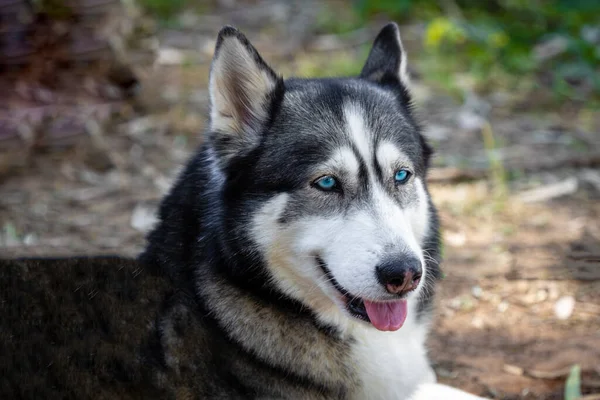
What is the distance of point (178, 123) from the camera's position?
309 inches

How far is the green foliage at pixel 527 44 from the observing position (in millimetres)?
8266

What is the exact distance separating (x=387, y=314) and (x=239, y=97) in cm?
125

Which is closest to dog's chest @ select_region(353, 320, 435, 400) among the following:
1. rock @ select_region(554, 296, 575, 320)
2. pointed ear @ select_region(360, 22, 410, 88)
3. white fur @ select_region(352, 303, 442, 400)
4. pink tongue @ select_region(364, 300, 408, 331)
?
white fur @ select_region(352, 303, 442, 400)

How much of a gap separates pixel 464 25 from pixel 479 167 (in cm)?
275

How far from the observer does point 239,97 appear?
138 inches

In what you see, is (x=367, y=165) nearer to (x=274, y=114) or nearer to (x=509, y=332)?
(x=274, y=114)

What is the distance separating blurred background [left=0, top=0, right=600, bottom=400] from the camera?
15.1 ft

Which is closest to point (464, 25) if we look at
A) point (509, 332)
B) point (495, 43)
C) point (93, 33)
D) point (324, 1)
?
point (495, 43)

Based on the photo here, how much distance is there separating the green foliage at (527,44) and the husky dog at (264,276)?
5321mm

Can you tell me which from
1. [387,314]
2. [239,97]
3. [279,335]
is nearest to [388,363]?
[387,314]

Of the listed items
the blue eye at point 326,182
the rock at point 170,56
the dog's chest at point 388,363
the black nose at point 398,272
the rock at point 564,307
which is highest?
Answer: the blue eye at point 326,182

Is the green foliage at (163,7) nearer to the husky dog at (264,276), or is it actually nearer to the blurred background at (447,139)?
the blurred background at (447,139)

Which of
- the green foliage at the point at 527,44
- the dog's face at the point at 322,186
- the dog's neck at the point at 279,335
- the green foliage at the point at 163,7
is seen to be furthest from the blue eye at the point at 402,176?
the green foliage at the point at 163,7

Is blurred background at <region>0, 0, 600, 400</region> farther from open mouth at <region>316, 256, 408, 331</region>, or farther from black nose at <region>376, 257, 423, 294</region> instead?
black nose at <region>376, 257, 423, 294</region>
